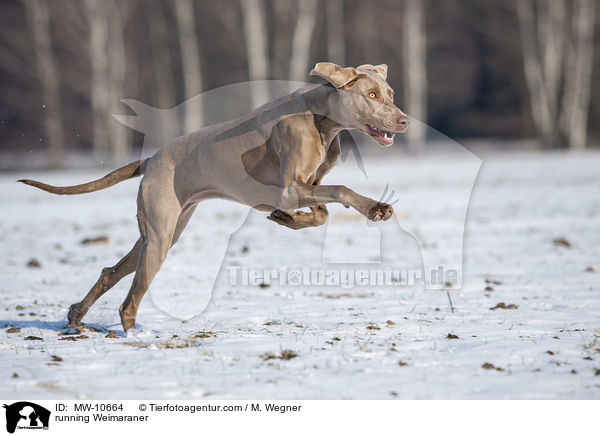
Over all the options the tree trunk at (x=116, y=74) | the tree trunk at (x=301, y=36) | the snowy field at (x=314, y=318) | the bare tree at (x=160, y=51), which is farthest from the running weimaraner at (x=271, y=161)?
the bare tree at (x=160, y=51)

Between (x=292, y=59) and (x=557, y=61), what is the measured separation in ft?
35.6

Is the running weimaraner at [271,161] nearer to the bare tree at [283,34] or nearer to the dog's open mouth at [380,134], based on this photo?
the dog's open mouth at [380,134]

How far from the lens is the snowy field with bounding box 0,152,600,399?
13.0 ft

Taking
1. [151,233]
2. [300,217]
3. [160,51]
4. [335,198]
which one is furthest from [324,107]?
[160,51]

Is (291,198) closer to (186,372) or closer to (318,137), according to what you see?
(318,137)

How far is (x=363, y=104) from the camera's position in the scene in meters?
4.73

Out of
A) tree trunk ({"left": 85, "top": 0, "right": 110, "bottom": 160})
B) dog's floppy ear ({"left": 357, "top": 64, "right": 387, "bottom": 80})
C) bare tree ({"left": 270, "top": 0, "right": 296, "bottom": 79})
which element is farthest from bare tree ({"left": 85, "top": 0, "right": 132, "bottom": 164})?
dog's floppy ear ({"left": 357, "top": 64, "right": 387, "bottom": 80})

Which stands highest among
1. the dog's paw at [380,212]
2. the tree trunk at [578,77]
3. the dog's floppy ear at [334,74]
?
the tree trunk at [578,77]

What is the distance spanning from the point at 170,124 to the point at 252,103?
1365cm

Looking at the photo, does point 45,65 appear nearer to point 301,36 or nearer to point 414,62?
point 301,36

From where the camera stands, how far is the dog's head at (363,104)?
4.68m

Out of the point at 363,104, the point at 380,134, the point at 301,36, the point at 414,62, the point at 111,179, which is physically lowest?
the point at 111,179

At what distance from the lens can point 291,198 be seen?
482 centimetres
